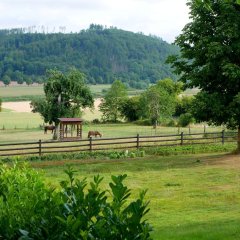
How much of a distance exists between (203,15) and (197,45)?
1826mm

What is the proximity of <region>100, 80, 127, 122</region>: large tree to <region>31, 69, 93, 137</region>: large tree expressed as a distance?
26.5 m

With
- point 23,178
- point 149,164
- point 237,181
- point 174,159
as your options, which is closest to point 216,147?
point 174,159

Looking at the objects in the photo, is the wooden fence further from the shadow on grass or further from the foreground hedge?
the foreground hedge

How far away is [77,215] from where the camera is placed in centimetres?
456

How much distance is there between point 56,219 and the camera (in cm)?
467

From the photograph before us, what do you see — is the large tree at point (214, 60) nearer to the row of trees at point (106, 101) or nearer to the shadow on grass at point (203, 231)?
the shadow on grass at point (203, 231)

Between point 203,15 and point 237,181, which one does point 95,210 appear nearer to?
point 237,181

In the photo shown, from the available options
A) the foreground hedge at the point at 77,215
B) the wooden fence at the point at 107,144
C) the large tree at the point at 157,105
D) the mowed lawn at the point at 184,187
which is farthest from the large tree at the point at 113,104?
the foreground hedge at the point at 77,215

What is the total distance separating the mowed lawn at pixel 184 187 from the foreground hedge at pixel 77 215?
246 cm

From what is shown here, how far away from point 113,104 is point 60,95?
27.1 meters

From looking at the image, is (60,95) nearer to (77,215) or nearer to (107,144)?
(107,144)

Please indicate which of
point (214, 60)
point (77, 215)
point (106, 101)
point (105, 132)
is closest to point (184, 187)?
point (214, 60)

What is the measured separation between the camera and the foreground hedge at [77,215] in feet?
14.1

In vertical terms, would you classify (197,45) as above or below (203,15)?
below
